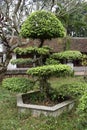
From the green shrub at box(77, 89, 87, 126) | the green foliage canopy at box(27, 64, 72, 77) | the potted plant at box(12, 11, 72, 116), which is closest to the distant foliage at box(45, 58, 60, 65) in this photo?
the potted plant at box(12, 11, 72, 116)

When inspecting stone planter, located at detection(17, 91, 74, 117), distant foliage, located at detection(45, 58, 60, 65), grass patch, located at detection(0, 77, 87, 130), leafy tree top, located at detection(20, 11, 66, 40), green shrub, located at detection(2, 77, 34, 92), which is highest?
leafy tree top, located at detection(20, 11, 66, 40)

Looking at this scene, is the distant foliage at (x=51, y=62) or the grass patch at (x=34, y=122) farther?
the distant foliage at (x=51, y=62)

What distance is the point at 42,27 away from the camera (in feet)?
18.7

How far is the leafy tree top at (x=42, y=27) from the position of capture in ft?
18.8

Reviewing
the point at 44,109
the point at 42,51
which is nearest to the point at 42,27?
the point at 42,51

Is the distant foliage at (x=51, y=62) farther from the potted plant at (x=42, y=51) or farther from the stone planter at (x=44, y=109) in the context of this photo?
the stone planter at (x=44, y=109)

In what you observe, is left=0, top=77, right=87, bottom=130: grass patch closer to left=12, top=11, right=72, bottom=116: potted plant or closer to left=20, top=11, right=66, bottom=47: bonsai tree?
left=12, top=11, right=72, bottom=116: potted plant

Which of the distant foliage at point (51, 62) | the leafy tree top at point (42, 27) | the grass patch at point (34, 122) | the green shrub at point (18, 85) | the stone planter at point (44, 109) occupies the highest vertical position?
the leafy tree top at point (42, 27)

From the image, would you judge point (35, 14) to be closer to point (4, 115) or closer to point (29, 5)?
point (4, 115)

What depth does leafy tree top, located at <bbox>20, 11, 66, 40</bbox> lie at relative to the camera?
5.72 meters

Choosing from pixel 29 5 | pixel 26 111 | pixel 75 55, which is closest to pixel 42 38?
pixel 75 55

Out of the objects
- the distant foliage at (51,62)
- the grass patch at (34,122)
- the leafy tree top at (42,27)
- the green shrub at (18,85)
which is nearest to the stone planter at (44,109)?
the grass patch at (34,122)

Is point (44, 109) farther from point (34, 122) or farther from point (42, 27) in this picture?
point (42, 27)

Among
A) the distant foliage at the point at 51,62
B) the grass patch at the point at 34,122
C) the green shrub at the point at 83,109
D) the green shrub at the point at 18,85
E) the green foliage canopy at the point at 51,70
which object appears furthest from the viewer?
the distant foliage at the point at 51,62
